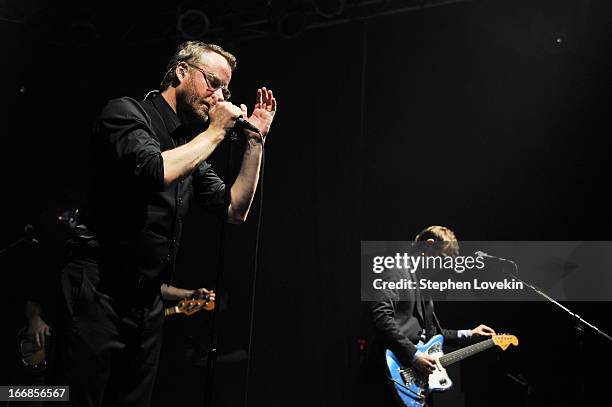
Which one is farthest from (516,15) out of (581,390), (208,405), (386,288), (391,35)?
(208,405)

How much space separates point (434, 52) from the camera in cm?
573

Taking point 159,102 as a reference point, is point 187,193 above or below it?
below

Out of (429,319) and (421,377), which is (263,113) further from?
(429,319)

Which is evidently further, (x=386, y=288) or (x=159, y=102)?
(x=386, y=288)

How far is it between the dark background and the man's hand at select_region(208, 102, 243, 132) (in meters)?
3.90

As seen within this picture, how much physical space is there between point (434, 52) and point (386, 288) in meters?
2.73

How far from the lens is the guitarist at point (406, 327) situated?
4.37 meters

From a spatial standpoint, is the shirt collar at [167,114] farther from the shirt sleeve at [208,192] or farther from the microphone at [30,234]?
the microphone at [30,234]

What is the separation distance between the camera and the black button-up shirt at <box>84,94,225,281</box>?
1.66 meters

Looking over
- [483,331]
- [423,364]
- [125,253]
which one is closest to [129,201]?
[125,253]

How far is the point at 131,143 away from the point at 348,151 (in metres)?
4.23

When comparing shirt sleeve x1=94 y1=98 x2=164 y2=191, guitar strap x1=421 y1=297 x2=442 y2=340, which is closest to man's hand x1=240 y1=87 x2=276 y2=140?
shirt sleeve x1=94 y1=98 x2=164 y2=191

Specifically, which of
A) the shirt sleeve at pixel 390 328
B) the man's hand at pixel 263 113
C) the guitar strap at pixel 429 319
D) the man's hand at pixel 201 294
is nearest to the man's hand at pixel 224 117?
the man's hand at pixel 263 113

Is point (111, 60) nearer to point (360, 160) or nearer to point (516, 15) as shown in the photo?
point (360, 160)
